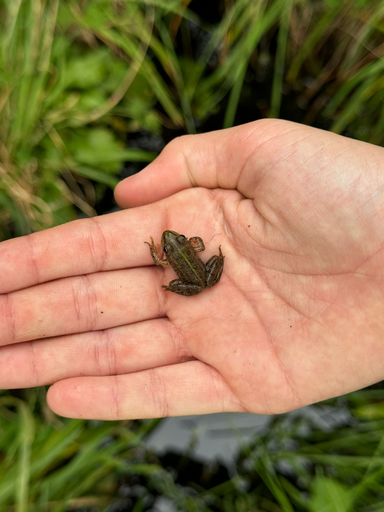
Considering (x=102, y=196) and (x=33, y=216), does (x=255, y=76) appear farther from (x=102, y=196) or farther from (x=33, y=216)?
(x=33, y=216)

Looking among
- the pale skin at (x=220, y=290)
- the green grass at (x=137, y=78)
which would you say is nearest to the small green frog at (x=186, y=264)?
the pale skin at (x=220, y=290)

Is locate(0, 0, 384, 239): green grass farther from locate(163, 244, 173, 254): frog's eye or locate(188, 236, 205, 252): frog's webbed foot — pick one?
locate(188, 236, 205, 252): frog's webbed foot

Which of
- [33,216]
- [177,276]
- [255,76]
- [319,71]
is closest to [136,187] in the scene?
[177,276]

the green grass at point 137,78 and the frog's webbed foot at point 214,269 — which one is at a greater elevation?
the green grass at point 137,78

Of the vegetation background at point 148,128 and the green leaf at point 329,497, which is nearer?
the green leaf at point 329,497

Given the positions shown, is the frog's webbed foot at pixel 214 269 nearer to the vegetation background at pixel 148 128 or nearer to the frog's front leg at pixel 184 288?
the frog's front leg at pixel 184 288
